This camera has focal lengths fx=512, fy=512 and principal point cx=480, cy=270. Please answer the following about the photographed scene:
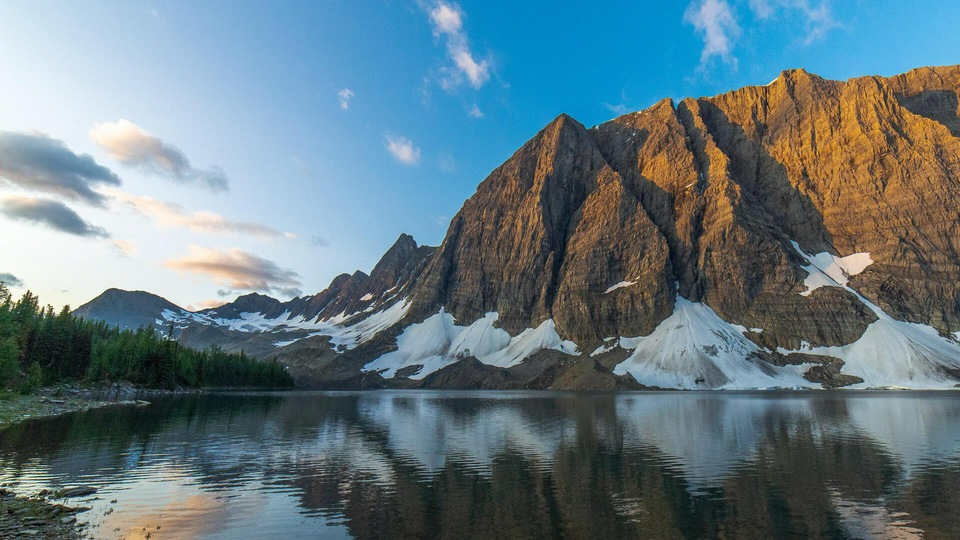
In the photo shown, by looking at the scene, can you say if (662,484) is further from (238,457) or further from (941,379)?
(941,379)

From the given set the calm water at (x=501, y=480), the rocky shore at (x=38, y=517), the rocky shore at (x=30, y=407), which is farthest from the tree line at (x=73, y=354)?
the rocky shore at (x=38, y=517)

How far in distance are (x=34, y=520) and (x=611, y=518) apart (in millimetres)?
22607

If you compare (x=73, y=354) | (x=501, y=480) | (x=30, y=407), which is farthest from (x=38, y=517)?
(x=73, y=354)

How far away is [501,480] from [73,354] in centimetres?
13557

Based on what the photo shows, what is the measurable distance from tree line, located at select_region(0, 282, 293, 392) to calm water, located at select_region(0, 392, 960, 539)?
5140 cm

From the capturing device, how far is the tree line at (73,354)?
92.9m

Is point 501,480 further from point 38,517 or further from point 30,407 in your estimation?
point 30,407

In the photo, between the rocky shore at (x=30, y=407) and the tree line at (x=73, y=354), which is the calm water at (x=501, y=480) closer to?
the rocky shore at (x=30, y=407)

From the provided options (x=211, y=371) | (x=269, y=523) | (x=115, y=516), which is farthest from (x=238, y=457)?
(x=211, y=371)

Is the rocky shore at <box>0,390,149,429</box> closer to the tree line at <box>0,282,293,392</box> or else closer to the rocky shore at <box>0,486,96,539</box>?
the tree line at <box>0,282,293,392</box>

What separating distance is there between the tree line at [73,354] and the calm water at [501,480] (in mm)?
51399

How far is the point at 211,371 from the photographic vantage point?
182 metres

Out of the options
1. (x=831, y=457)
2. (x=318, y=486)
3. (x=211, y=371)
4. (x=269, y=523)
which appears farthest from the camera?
(x=211, y=371)

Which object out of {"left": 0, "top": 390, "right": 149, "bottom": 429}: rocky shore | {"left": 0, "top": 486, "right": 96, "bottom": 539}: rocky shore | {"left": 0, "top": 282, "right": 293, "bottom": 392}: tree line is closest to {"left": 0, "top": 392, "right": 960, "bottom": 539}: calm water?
{"left": 0, "top": 486, "right": 96, "bottom": 539}: rocky shore
